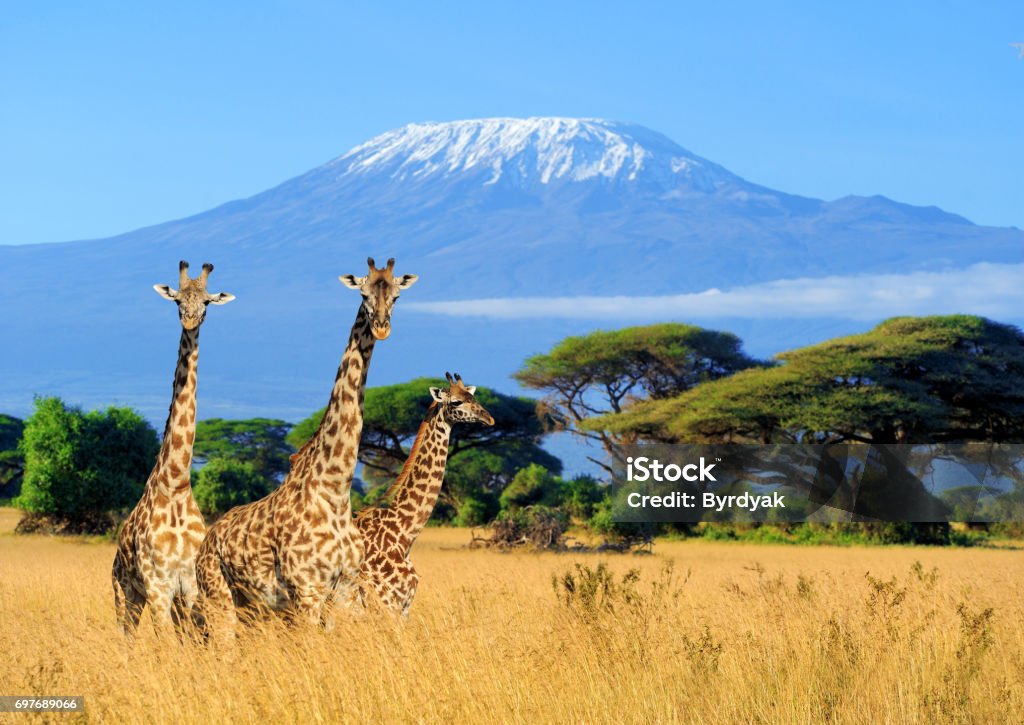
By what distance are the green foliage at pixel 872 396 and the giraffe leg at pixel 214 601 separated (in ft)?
117

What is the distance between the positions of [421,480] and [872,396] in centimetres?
3473

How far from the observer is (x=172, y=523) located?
1061 cm

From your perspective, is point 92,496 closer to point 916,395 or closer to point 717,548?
point 717,548

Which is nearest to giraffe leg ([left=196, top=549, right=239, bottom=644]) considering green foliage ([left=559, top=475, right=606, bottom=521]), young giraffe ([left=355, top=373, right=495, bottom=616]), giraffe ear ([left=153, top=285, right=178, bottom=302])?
young giraffe ([left=355, top=373, right=495, bottom=616])

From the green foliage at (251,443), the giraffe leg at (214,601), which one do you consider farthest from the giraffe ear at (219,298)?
the green foliage at (251,443)

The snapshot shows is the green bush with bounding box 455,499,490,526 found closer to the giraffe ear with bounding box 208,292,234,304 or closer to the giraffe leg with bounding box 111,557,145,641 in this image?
the giraffe leg with bounding box 111,557,145,641

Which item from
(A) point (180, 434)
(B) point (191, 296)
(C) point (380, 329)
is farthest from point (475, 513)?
(C) point (380, 329)

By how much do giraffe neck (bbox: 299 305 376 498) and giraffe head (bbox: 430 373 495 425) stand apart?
1.69 m

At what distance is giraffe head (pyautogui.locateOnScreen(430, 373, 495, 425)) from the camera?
41.0 feet

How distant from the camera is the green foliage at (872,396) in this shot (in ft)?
148

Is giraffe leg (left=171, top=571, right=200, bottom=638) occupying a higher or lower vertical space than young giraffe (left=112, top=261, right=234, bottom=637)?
lower

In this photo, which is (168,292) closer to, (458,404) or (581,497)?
(458,404)

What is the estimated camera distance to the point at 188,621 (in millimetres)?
10508

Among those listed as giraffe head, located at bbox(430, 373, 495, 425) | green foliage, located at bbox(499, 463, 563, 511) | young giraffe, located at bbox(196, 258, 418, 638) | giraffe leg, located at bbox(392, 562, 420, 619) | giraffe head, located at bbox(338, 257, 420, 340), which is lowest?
green foliage, located at bbox(499, 463, 563, 511)
